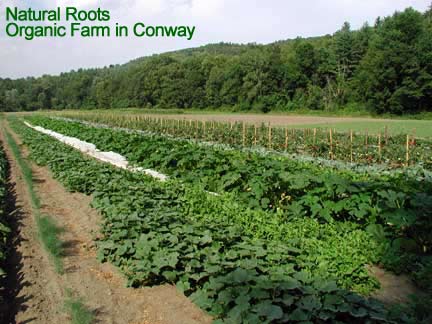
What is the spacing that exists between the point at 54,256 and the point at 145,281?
5.07ft

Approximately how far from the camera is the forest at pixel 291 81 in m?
49.3

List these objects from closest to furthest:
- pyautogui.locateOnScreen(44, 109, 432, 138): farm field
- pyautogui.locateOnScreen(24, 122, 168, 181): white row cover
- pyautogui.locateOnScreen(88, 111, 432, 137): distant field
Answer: pyautogui.locateOnScreen(24, 122, 168, 181): white row cover
pyautogui.locateOnScreen(88, 111, 432, 137): distant field
pyautogui.locateOnScreen(44, 109, 432, 138): farm field

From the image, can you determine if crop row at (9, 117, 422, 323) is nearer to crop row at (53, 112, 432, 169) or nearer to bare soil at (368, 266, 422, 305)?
bare soil at (368, 266, 422, 305)

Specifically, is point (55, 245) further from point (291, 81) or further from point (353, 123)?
point (291, 81)

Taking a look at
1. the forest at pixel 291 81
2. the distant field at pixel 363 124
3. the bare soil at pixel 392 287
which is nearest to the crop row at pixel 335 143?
the distant field at pixel 363 124

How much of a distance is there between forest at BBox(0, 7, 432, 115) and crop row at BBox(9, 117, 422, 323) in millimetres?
48104

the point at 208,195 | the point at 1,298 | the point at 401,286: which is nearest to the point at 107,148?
the point at 208,195

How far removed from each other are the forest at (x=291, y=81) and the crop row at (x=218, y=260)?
48.1 m

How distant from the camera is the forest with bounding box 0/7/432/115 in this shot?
49.3m

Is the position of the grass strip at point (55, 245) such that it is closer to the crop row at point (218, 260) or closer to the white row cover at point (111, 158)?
the crop row at point (218, 260)

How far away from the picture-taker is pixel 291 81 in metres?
66.6

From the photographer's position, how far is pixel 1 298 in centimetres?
416

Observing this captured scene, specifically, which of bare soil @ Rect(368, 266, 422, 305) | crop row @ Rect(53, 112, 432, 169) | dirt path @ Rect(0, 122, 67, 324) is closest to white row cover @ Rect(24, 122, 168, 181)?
dirt path @ Rect(0, 122, 67, 324)

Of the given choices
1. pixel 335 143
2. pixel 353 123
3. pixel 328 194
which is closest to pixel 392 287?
pixel 328 194
